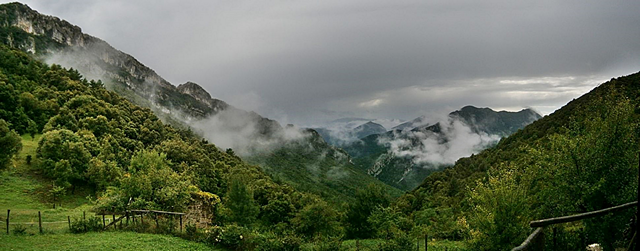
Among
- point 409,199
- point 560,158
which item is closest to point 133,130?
point 409,199

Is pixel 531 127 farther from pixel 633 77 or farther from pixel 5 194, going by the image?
pixel 5 194

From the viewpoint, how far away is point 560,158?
69.2 ft

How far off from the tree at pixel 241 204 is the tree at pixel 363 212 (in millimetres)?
17202

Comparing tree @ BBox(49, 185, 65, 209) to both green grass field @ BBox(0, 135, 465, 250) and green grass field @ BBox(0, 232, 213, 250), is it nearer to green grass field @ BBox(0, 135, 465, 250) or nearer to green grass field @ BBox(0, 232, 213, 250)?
green grass field @ BBox(0, 135, 465, 250)

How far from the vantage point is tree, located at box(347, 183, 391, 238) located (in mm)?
53219

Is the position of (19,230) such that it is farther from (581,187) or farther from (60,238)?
(581,187)

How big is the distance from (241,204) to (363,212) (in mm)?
21112

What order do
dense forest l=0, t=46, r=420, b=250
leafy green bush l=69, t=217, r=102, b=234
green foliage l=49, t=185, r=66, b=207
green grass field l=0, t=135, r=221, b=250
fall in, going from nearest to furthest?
green grass field l=0, t=135, r=221, b=250 < leafy green bush l=69, t=217, r=102, b=234 < dense forest l=0, t=46, r=420, b=250 < green foliage l=49, t=185, r=66, b=207

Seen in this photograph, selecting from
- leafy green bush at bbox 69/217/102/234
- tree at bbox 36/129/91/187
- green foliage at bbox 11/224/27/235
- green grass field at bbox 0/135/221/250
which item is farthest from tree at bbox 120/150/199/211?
tree at bbox 36/129/91/187

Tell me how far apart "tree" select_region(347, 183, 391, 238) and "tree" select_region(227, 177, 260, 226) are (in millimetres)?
17202

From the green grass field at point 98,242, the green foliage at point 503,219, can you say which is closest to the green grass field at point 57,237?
the green grass field at point 98,242

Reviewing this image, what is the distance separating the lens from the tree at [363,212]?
2095 inches

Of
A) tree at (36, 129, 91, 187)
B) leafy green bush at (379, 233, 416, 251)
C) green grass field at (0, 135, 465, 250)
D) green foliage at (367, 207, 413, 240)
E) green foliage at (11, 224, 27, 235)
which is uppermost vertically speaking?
tree at (36, 129, 91, 187)

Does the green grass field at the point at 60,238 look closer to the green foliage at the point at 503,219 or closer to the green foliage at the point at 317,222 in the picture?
the green foliage at the point at 503,219
